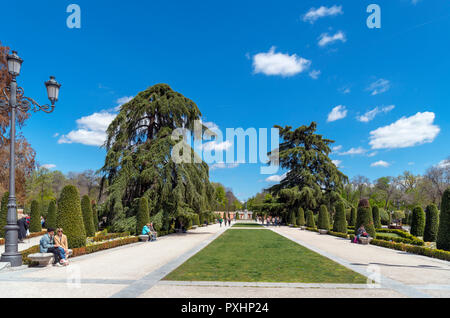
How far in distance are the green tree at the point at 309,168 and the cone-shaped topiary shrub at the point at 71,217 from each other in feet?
91.4

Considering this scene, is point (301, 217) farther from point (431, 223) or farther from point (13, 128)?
point (13, 128)

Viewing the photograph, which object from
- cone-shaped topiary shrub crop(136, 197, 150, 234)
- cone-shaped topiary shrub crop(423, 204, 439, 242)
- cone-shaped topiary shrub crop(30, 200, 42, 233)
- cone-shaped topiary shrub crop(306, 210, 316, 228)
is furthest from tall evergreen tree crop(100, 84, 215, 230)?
cone-shaped topiary shrub crop(423, 204, 439, 242)

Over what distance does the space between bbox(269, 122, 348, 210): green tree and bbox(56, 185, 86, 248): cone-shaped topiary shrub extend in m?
27.9

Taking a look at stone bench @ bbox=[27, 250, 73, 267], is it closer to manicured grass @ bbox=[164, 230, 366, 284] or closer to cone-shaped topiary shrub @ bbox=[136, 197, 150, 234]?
manicured grass @ bbox=[164, 230, 366, 284]

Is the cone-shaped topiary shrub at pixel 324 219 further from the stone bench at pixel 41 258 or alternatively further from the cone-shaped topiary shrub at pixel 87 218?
the stone bench at pixel 41 258

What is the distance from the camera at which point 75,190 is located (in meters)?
11.6

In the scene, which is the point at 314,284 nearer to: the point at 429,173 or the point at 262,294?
the point at 262,294

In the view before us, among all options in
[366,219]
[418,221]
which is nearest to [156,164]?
[366,219]

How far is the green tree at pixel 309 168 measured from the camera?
36.3 metres

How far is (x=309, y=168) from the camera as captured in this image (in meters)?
38.9

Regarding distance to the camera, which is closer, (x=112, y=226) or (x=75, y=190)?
(x=75, y=190)
